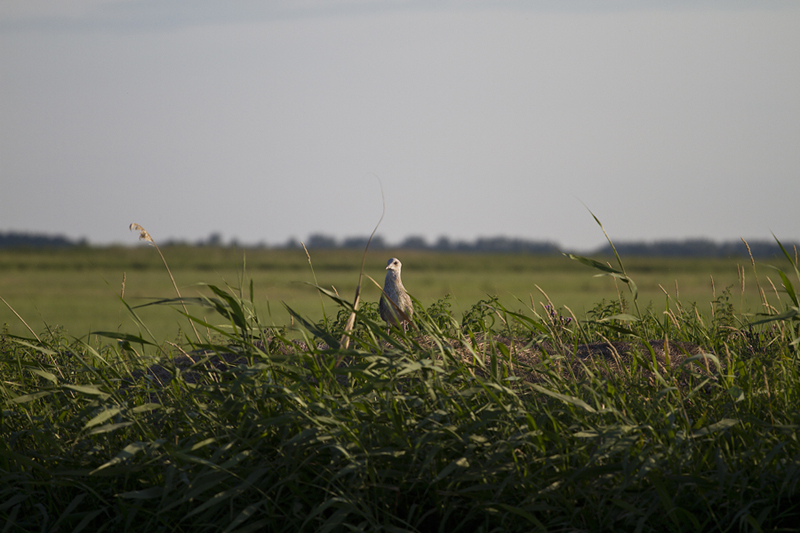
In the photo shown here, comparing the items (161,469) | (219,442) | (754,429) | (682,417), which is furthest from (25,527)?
(754,429)

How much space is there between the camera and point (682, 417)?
281 cm

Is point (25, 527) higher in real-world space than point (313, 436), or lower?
lower

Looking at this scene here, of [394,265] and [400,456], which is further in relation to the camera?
[394,265]

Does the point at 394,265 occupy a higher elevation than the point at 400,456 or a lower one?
higher

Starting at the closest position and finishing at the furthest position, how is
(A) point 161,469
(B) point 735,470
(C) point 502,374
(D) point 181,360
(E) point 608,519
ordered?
(E) point 608,519
(B) point 735,470
(A) point 161,469
(C) point 502,374
(D) point 181,360

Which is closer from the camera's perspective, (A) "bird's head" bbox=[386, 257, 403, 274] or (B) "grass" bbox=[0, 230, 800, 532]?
(B) "grass" bbox=[0, 230, 800, 532]

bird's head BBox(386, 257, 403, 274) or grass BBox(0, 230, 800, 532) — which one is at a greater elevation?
bird's head BBox(386, 257, 403, 274)

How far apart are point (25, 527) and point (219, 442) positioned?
102cm

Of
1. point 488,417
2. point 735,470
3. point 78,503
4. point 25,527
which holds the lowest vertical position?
point 25,527

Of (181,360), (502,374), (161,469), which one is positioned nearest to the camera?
(161,469)

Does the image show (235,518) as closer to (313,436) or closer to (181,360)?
(313,436)

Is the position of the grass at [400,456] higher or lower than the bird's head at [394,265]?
lower

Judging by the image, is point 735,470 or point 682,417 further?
point 682,417

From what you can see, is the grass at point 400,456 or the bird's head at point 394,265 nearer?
the grass at point 400,456
